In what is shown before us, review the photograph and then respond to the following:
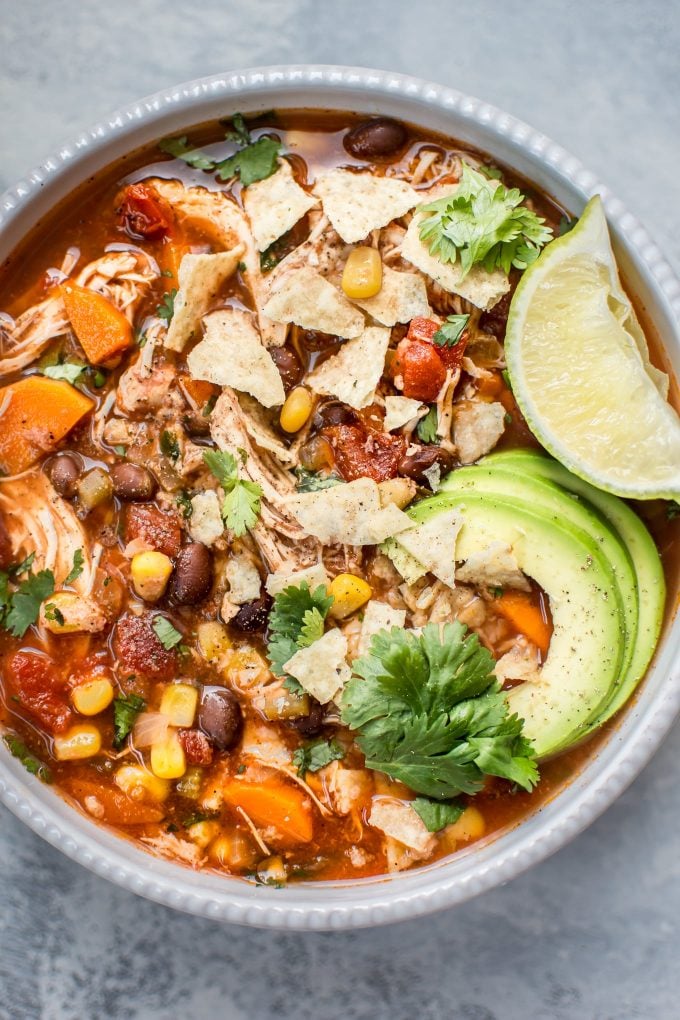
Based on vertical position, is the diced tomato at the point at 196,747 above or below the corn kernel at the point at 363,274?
below

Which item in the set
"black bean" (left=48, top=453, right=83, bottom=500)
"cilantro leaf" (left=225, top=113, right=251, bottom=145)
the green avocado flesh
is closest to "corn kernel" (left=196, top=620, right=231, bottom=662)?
"black bean" (left=48, top=453, right=83, bottom=500)

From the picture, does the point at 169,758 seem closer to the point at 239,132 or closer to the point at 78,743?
the point at 78,743

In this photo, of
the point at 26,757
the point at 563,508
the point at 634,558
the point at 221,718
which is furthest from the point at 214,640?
the point at 634,558

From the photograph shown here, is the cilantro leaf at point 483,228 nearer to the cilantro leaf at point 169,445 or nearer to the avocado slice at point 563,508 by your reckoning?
the avocado slice at point 563,508

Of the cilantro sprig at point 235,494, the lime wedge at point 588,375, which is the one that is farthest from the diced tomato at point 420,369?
the cilantro sprig at point 235,494

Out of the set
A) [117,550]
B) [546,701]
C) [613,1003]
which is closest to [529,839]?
[546,701]
